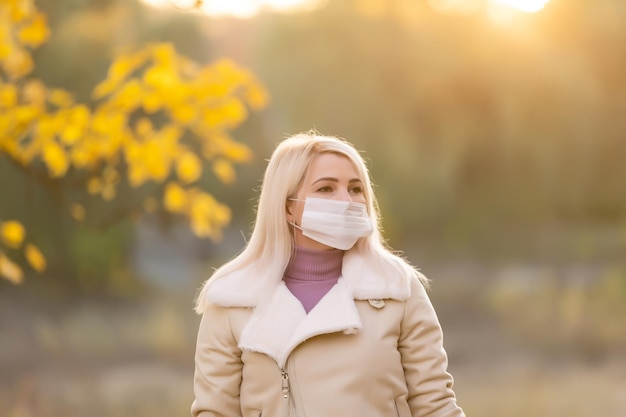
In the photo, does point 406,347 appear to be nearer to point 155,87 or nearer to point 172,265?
point 155,87

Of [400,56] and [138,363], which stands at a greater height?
[400,56]

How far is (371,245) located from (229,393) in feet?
1.45

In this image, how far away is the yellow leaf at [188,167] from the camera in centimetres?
524

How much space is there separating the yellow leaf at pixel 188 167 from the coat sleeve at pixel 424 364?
3383mm

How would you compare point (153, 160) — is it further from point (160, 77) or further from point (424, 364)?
point (424, 364)

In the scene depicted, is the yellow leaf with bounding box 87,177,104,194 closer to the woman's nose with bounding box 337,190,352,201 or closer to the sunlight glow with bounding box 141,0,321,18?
the sunlight glow with bounding box 141,0,321,18

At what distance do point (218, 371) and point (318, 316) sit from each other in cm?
26

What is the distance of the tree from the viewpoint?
3.96 m

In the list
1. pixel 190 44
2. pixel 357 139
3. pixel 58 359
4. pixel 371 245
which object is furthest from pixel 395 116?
pixel 371 245

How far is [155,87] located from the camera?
13.4 ft

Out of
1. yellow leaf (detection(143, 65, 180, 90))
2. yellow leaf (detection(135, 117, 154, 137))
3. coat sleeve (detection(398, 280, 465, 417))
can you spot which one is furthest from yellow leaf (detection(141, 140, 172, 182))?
coat sleeve (detection(398, 280, 465, 417))

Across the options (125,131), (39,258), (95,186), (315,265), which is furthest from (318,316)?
(95,186)

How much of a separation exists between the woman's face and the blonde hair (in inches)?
0.5

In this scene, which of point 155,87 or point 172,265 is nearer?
Result: point 155,87
